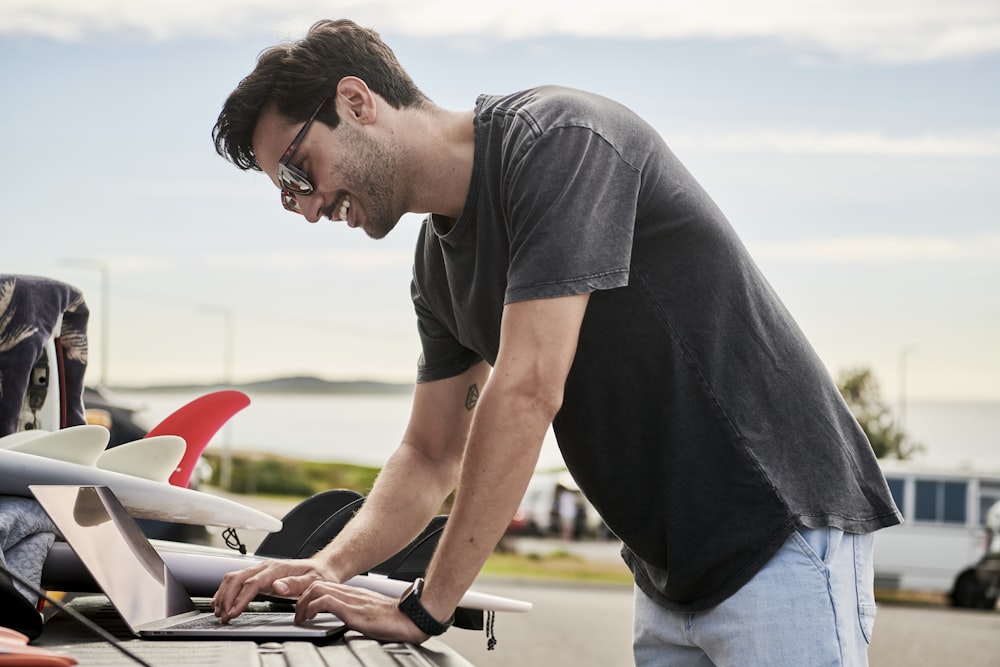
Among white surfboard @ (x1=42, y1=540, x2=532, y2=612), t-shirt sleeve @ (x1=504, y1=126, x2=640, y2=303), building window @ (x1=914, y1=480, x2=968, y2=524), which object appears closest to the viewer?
t-shirt sleeve @ (x1=504, y1=126, x2=640, y2=303)

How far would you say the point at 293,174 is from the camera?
213 cm

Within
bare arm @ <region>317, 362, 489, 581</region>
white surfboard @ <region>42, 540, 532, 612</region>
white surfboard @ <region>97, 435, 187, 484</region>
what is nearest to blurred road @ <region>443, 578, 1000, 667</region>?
bare arm @ <region>317, 362, 489, 581</region>

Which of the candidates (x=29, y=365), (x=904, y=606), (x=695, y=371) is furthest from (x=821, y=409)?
(x=904, y=606)

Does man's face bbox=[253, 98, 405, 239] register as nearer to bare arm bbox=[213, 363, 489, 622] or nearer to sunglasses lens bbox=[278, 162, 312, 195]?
sunglasses lens bbox=[278, 162, 312, 195]

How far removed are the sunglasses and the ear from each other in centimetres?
4

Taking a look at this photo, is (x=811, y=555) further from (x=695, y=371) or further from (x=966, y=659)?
(x=966, y=659)

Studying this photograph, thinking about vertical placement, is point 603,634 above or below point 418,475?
below

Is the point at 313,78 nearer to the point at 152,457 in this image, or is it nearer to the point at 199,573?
the point at 152,457

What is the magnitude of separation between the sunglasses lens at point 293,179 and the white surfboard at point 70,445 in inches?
21.8

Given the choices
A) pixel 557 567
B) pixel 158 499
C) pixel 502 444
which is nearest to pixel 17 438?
pixel 158 499

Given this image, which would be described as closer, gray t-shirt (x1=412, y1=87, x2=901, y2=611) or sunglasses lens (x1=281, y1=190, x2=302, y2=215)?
gray t-shirt (x1=412, y1=87, x2=901, y2=611)

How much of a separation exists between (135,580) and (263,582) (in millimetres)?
209

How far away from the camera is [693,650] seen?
84.2 inches

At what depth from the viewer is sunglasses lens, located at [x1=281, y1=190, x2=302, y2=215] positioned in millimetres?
2184
